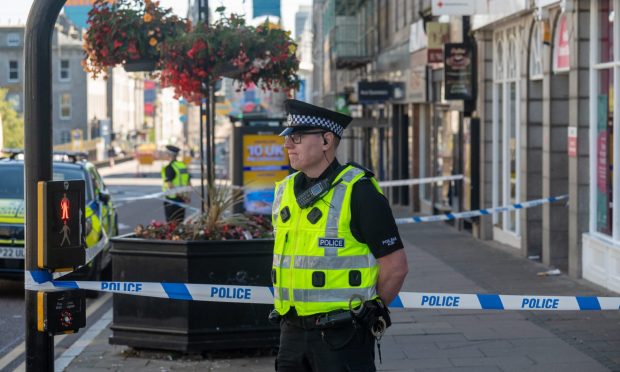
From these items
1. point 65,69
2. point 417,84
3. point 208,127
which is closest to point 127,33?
point 208,127

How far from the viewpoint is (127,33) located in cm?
1176

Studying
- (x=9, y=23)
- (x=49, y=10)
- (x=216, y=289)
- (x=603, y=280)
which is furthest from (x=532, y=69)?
(x=9, y=23)

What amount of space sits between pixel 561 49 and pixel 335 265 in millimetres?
9984

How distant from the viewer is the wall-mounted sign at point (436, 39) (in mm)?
22312

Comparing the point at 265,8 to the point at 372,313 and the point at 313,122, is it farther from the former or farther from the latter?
the point at 372,313

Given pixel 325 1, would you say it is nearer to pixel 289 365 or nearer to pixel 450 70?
pixel 450 70

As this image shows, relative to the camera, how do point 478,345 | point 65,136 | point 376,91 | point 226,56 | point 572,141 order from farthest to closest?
point 65,136, point 376,91, point 572,141, point 226,56, point 478,345

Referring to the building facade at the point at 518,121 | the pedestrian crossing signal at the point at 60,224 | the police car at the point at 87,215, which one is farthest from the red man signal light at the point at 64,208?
the building facade at the point at 518,121

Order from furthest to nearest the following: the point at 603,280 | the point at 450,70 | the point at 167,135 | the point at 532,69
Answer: the point at 167,135, the point at 450,70, the point at 532,69, the point at 603,280

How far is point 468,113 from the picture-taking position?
20.4 metres

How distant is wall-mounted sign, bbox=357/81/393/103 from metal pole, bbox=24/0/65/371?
2380 centimetres

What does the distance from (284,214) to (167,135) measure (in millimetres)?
169657

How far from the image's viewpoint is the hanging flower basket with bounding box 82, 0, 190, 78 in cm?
1176

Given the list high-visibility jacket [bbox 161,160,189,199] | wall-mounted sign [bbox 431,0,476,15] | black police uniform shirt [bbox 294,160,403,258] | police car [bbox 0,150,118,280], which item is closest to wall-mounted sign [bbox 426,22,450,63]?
wall-mounted sign [bbox 431,0,476,15]
